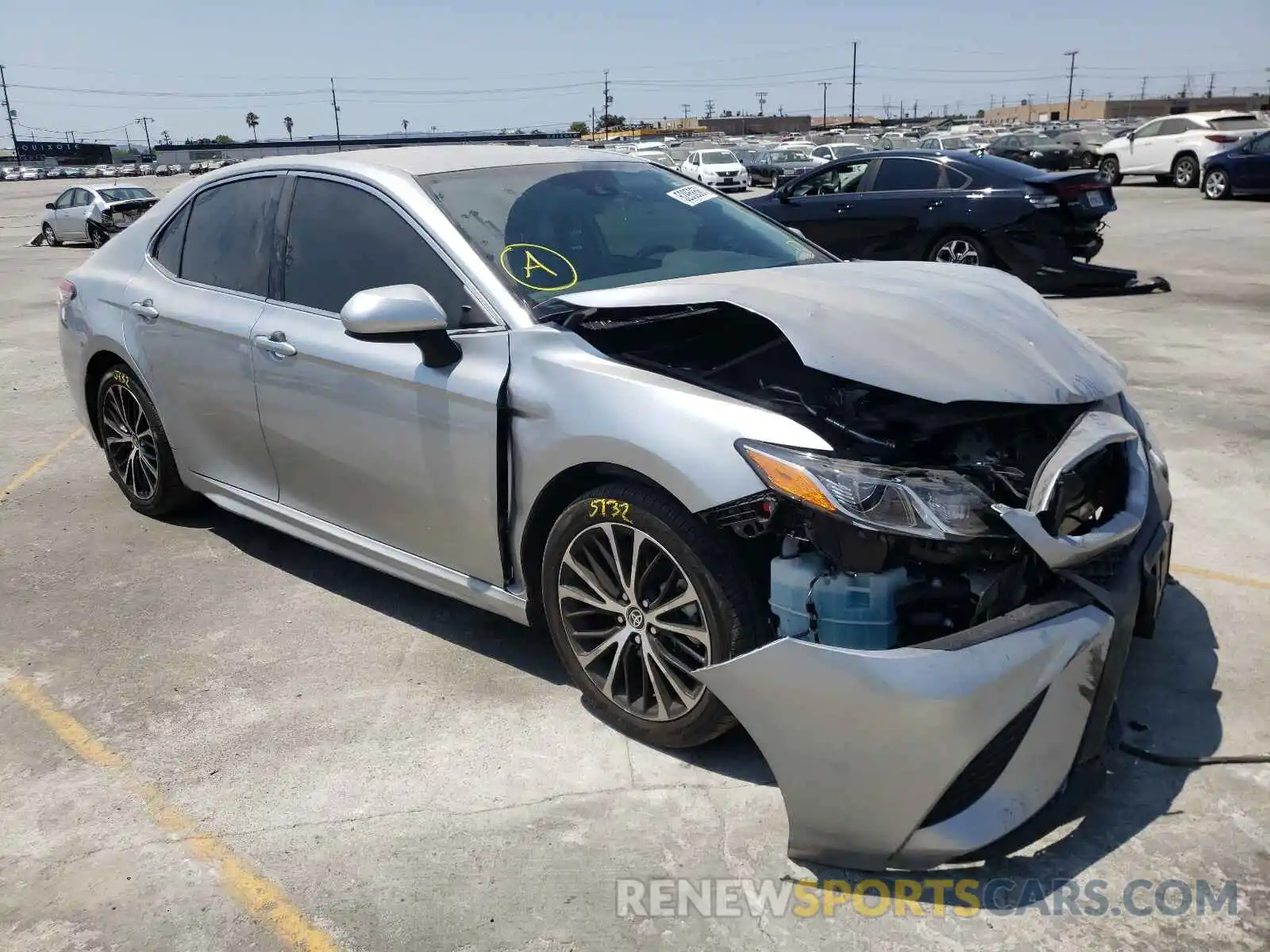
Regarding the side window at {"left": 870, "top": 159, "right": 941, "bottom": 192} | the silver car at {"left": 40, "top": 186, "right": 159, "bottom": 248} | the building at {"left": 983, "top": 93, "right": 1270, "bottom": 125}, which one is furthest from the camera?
the building at {"left": 983, "top": 93, "right": 1270, "bottom": 125}

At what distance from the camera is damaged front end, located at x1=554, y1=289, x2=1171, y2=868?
7.92 ft

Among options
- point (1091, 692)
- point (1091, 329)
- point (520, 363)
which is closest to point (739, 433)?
point (520, 363)

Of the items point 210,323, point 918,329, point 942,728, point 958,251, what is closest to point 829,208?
point 958,251

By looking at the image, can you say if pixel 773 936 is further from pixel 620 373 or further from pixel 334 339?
pixel 334 339

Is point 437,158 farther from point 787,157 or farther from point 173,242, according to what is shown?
point 787,157

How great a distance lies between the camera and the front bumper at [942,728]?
2.39 meters

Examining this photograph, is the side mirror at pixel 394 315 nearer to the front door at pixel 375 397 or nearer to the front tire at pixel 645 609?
the front door at pixel 375 397

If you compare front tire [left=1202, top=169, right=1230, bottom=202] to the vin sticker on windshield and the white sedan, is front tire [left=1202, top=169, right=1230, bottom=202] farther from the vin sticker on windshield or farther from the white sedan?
the vin sticker on windshield

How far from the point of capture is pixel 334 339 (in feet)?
12.3

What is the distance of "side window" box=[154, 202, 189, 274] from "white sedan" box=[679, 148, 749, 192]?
96.3 feet

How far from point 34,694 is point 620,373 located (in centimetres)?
239

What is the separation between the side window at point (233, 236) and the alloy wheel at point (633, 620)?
1895 mm

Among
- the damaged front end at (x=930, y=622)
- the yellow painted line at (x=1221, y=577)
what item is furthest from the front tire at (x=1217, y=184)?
the damaged front end at (x=930, y=622)

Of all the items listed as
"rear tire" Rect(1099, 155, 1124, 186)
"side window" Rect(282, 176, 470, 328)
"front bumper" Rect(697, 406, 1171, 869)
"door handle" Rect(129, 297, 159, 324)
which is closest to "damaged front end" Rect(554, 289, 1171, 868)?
"front bumper" Rect(697, 406, 1171, 869)
